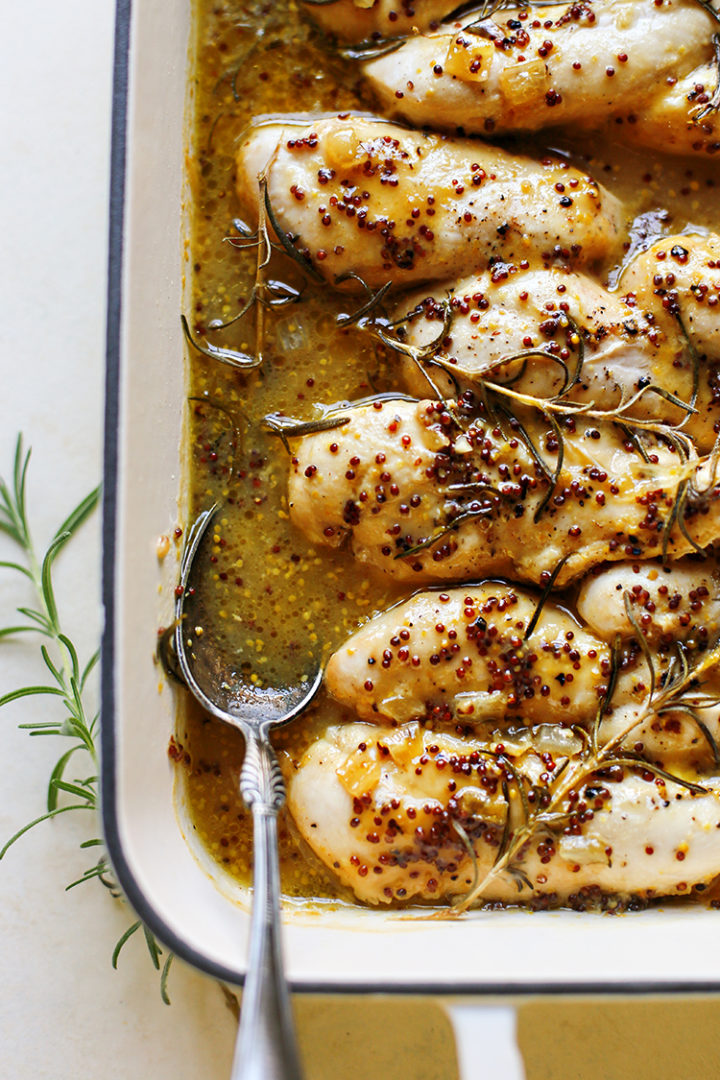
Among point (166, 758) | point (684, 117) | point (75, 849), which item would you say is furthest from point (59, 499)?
point (684, 117)

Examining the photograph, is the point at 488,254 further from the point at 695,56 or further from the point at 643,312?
the point at 695,56

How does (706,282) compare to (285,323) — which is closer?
(706,282)

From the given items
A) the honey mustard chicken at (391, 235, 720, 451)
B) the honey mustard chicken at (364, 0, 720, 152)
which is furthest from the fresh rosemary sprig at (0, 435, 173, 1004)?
the honey mustard chicken at (364, 0, 720, 152)

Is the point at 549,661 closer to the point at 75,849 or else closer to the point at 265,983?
the point at 265,983

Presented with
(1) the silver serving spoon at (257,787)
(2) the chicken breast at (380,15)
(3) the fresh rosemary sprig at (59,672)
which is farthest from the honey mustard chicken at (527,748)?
(2) the chicken breast at (380,15)

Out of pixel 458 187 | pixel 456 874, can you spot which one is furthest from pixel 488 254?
pixel 456 874
